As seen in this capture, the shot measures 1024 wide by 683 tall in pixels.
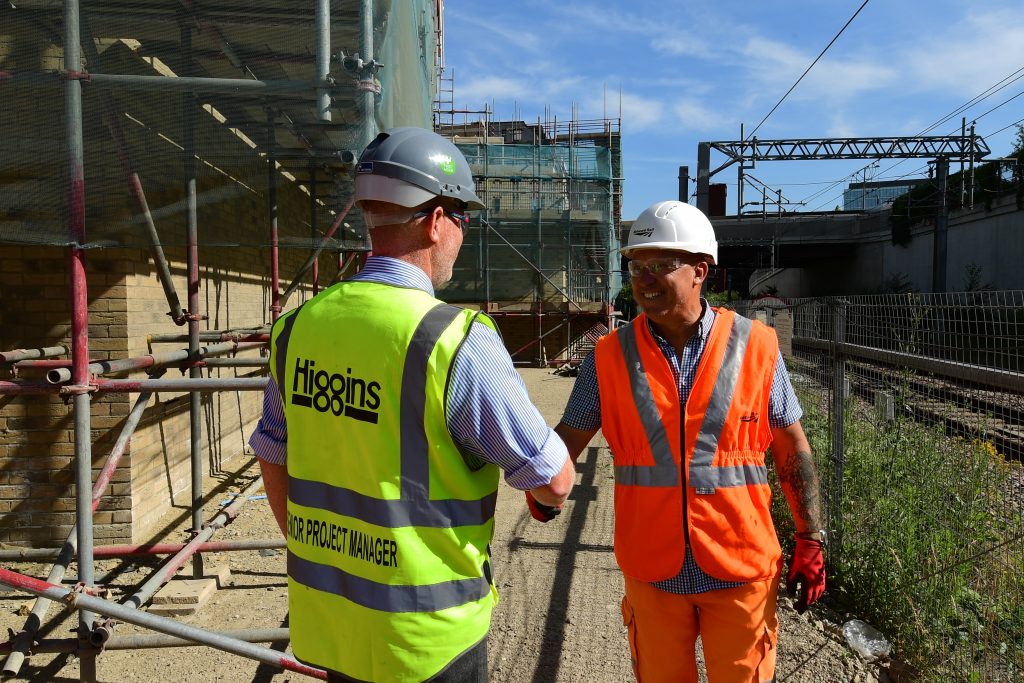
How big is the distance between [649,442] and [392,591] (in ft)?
3.75

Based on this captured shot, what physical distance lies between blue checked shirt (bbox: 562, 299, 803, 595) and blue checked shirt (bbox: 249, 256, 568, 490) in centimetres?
83

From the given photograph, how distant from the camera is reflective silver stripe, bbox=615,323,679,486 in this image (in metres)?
2.50

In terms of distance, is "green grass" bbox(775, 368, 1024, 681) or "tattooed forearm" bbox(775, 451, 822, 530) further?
"green grass" bbox(775, 368, 1024, 681)

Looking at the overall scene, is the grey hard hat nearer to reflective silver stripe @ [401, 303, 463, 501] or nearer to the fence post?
reflective silver stripe @ [401, 303, 463, 501]

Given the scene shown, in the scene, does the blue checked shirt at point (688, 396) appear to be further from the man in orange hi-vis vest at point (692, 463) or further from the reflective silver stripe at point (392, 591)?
the reflective silver stripe at point (392, 591)

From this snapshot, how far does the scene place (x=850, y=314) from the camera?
496 cm

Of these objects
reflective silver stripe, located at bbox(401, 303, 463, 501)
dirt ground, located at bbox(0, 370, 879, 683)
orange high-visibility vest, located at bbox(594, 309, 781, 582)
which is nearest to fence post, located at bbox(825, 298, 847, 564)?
dirt ground, located at bbox(0, 370, 879, 683)

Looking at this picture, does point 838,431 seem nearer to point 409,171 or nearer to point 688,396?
point 688,396

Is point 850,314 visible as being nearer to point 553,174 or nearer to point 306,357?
point 306,357

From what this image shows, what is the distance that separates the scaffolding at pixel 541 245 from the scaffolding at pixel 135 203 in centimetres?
1599

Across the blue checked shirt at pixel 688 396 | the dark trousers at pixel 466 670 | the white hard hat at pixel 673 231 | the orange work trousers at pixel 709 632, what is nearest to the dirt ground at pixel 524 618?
the orange work trousers at pixel 709 632

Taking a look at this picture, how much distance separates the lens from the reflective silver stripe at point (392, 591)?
1678mm

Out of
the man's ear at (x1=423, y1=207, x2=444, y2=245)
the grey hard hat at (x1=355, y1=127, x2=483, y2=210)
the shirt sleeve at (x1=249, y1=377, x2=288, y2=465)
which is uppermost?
the grey hard hat at (x1=355, y1=127, x2=483, y2=210)

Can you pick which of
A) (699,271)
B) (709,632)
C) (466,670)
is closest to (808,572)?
(709,632)
